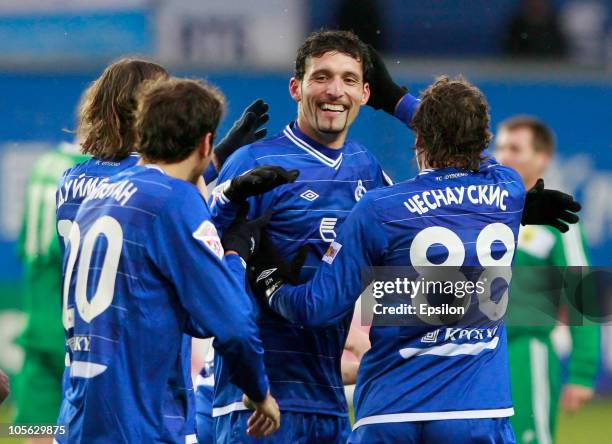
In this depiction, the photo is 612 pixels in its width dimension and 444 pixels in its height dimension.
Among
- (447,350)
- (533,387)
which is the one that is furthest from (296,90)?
(533,387)

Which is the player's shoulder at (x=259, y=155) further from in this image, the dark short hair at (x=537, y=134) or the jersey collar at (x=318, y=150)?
the dark short hair at (x=537, y=134)

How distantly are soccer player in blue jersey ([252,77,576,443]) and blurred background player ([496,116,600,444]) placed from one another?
8.05 feet

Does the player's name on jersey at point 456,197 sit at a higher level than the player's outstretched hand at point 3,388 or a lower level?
higher

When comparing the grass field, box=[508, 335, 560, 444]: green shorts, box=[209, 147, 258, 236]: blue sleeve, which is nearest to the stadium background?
the grass field

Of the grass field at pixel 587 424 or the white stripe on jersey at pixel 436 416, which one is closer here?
the white stripe on jersey at pixel 436 416

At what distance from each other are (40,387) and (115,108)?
2081mm

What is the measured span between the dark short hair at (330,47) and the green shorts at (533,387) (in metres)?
2.58

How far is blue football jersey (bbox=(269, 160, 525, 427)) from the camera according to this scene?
4.53m

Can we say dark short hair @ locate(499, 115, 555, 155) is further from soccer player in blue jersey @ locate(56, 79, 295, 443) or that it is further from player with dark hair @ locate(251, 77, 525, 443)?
soccer player in blue jersey @ locate(56, 79, 295, 443)

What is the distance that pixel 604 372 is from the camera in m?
10.9

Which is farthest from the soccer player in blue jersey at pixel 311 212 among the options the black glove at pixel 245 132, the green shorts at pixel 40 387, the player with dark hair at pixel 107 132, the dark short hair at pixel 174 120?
the green shorts at pixel 40 387

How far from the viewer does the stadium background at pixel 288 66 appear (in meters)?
9.92

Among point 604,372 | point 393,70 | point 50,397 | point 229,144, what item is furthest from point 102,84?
point 604,372

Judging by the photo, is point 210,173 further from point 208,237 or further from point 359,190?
point 208,237
